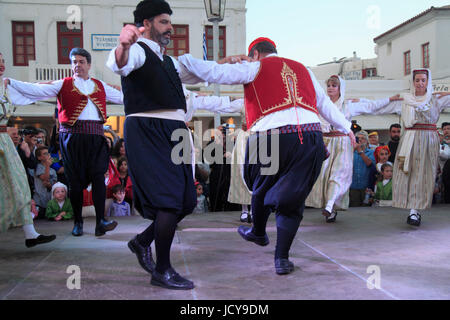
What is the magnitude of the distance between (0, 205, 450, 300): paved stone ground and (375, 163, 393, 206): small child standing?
1374 millimetres

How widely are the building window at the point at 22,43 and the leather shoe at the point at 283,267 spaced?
1589cm

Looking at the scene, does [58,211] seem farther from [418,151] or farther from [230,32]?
[230,32]

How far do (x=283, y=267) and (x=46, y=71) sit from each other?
1478 cm

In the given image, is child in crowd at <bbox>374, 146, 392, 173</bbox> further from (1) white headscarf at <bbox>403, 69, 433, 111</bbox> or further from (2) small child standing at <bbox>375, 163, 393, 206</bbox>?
(1) white headscarf at <bbox>403, 69, 433, 111</bbox>

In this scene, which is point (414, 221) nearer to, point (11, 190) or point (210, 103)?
point (210, 103)

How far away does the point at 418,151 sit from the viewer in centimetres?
528

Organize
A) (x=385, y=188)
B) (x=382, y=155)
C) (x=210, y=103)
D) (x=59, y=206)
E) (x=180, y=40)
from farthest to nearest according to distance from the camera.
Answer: (x=180, y=40), (x=382, y=155), (x=385, y=188), (x=59, y=206), (x=210, y=103)

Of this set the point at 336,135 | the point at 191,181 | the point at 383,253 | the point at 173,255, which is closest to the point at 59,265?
the point at 173,255

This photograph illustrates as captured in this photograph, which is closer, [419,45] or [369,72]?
[419,45]

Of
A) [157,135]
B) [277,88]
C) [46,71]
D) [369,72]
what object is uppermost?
[369,72]

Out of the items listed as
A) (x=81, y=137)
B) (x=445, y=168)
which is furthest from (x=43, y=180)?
(x=445, y=168)

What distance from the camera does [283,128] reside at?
325 cm

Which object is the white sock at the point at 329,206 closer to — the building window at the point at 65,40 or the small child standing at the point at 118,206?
the small child standing at the point at 118,206

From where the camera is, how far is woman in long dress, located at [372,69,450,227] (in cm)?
524
